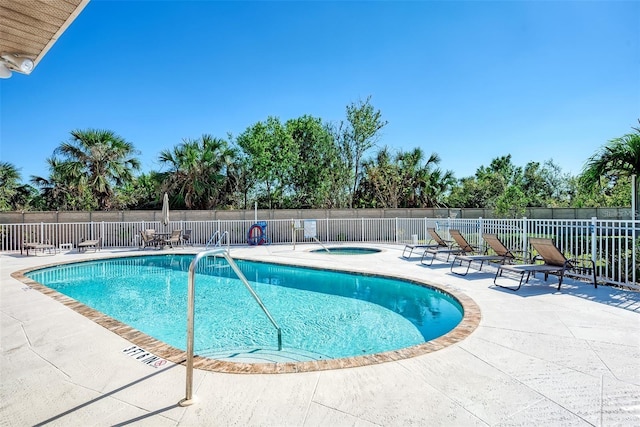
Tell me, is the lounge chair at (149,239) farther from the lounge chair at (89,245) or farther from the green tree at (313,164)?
the green tree at (313,164)

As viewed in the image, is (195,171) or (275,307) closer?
(275,307)

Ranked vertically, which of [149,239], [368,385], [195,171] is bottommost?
[368,385]

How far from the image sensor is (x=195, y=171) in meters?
16.8

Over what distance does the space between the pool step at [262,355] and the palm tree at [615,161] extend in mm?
7384

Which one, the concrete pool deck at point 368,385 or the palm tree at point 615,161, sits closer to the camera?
the concrete pool deck at point 368,385

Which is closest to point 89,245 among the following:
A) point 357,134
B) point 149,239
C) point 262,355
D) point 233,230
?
point 149,239

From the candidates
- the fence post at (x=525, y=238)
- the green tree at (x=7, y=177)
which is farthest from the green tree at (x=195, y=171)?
the fence post at (x=525, y=238)

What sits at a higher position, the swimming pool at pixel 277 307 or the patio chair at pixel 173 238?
the patio chair at pixel 173 238

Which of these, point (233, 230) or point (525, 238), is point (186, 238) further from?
point (525, 238)

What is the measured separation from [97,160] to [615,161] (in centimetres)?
1890

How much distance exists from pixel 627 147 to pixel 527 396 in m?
7.26

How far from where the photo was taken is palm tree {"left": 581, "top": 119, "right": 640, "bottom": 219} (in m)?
6.90

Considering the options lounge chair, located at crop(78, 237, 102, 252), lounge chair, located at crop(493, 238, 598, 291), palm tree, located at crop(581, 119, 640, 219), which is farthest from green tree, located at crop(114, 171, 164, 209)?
palm tree, located at crop(581, 119, 640, 219)

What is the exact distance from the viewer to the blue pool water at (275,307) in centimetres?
454
